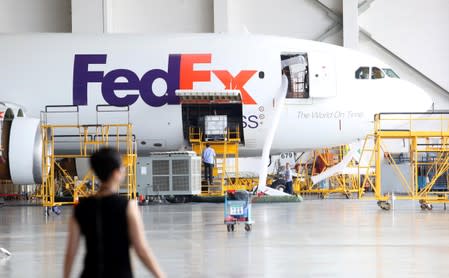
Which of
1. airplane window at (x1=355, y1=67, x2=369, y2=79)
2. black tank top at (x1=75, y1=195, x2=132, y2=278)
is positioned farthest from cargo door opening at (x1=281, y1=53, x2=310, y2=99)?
black tank top at (x1=75, y1=195, x2=132, y2=278)

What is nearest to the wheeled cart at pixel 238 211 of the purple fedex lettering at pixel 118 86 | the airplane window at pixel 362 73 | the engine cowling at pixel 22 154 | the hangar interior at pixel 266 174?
the hangar interior at pixel 266 174

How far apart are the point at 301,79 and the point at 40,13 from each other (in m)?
18.0

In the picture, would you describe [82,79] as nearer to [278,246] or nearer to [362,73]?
[362,73]

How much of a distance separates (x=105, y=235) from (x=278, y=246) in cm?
683

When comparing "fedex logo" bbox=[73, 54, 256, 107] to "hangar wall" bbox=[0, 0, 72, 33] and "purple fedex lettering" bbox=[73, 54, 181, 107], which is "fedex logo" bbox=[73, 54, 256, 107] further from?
"hangar wall" bbox=[0, 0, 72, 33]

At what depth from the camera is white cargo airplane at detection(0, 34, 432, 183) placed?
24.9m

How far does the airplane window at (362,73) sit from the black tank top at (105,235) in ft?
69.5

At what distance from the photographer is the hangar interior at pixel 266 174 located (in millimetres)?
10609

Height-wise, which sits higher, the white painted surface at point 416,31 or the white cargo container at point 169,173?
the white painted surface at point 416,31

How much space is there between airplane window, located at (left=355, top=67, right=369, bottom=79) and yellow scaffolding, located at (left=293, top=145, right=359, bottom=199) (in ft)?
23.2

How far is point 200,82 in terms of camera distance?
24875 mm

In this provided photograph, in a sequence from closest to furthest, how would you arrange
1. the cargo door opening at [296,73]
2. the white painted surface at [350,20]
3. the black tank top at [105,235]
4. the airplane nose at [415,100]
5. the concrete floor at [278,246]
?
the black tank top at [105,235] → the concrete floor at [278,246] → the cargo door opening at [296,73] → the airplane nose at [415,100] → the white painted surface at [350,20]

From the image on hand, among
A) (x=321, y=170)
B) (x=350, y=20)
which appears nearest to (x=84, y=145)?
(x=321, y=170)

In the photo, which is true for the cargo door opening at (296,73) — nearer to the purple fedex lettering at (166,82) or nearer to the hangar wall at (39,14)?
the purple fedex lettering at (166,82)
